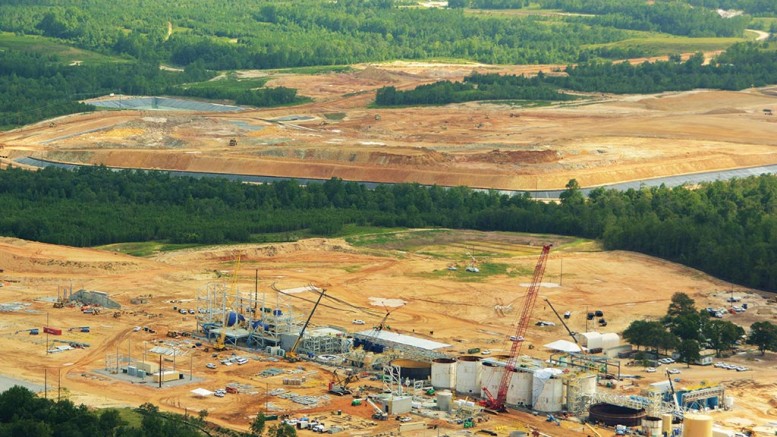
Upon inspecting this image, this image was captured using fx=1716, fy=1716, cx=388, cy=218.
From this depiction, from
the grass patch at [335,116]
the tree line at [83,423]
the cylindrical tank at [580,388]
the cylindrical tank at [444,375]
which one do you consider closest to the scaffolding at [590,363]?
the cylindrical tank at [580,388]

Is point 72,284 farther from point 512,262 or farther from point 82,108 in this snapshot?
point 82,108

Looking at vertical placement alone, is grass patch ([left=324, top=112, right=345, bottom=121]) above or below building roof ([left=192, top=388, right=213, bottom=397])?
above

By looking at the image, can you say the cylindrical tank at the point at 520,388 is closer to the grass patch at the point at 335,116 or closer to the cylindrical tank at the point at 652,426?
the cylindrical tank at the point at 652,426

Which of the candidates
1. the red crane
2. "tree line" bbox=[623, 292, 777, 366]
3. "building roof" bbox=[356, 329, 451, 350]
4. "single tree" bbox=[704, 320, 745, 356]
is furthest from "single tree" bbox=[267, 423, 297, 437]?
"single tree" bbox=[704, 320, 745, 356]

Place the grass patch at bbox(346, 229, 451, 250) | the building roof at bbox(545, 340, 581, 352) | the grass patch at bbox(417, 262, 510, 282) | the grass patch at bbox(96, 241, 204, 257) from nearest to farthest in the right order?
the building roof at bbox(545, 340, 581, 352)
the grass patch at bbox(417, 262, 510, 282)
the grass patch at bbox(96, 241, 204, 257)
the grass patch at bbox(346, 229, 451, 250)

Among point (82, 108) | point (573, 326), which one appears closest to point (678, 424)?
point (573, 326)

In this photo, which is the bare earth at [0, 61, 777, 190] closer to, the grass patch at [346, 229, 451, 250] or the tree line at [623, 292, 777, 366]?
Result: the grass patch at [346, 229, 451, 250]
